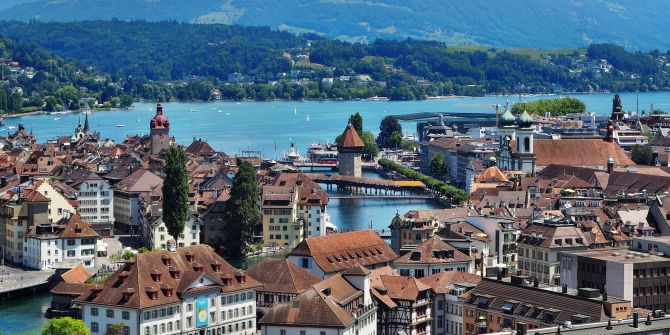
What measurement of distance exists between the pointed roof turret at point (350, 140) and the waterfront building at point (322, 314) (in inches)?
2130

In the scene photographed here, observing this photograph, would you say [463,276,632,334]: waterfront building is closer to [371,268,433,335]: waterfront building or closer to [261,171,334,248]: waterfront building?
[371,268,433,335]: waterfront building

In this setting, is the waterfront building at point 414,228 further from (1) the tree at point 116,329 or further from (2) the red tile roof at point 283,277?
(1) the tree at point 116,329

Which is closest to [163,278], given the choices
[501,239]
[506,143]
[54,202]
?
[501,239]

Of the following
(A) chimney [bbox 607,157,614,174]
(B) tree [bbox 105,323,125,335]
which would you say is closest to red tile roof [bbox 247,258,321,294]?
(B) tree [bbox 105,323,125,335]

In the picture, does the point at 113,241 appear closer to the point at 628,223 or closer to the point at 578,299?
the point at 628,223

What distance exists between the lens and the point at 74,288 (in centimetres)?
3906

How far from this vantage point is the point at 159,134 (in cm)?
7981

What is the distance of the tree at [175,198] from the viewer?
168ft

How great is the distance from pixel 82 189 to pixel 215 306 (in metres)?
25.3

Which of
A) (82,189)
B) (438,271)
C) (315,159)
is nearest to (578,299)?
(438,271)

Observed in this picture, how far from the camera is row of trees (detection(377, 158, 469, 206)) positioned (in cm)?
7094

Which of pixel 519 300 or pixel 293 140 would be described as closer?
pixel 519 300

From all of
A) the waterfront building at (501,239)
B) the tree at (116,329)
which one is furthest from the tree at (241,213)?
the tree at (116,329)

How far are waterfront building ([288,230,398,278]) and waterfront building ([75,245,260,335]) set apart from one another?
135 inches
